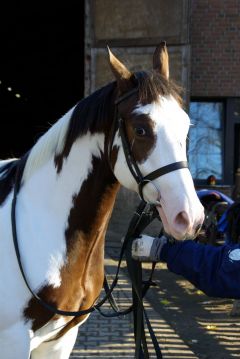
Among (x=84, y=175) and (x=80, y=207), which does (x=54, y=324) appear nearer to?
(x=80, y=207)

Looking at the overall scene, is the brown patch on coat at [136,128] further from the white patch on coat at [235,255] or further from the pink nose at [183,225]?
A: the white patch on coat at [235,255]

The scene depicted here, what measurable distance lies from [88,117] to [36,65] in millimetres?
14579

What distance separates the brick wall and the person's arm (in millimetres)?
6965

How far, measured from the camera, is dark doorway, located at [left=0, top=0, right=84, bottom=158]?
12148mm

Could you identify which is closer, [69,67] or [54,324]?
[54,324]

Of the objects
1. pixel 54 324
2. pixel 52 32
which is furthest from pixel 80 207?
pixel 52 32

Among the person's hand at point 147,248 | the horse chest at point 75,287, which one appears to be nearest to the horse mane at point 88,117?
the horse chest at point 75,287

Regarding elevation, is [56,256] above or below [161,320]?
above

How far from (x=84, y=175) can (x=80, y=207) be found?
16 cm

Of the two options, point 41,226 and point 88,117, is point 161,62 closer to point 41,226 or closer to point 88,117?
point 88,117

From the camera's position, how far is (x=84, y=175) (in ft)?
7.41

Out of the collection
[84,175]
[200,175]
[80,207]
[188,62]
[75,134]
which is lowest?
[200,175]

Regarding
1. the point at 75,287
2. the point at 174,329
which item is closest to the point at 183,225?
the point at 75,287

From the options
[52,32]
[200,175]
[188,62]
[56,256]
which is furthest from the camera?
[52,32]
